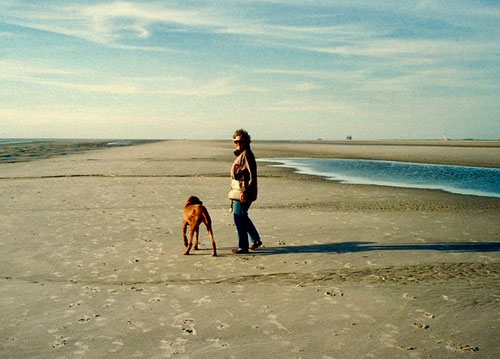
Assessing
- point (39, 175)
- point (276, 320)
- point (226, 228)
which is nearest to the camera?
point (276, 320)

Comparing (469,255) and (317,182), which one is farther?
(317,182)

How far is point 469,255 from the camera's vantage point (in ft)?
30.4

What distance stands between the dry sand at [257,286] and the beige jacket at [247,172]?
4.48ft

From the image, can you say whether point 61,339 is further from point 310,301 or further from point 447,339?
point 447,339

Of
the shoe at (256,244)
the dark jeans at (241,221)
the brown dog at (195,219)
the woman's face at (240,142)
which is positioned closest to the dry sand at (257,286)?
the shoe at (256,244)

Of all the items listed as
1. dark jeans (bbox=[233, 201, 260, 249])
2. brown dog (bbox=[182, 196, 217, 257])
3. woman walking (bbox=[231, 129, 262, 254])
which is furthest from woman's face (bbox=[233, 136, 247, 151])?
brown dog (bbox=[182, 196, 217, 257])

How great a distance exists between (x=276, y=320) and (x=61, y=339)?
106 inches

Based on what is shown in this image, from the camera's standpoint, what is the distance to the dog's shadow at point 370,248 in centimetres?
965

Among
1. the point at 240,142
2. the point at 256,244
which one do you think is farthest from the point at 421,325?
the point at 240,142

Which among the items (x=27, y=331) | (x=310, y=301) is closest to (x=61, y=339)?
(x=27, y=331)

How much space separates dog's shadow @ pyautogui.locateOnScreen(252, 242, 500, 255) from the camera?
9.65 metres

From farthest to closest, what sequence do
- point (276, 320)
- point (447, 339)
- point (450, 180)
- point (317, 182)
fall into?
point (450, 180)
point (317, 182)
point (276, 320)
point (447, 339)

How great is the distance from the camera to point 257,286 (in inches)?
289

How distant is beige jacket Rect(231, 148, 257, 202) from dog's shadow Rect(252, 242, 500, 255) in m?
1.37
